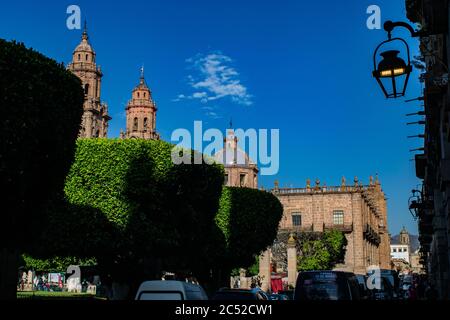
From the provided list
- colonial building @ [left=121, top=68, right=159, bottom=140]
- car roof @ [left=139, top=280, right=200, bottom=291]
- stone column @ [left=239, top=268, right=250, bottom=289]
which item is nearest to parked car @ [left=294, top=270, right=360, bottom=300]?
car roof @ [left=139, top=280, right=200, bottom=291]

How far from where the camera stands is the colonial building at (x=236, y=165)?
7825 cm

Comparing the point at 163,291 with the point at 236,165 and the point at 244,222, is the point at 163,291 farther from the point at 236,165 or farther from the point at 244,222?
the point at 236,165

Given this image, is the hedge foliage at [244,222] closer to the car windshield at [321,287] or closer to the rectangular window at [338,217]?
the car windshield at [321,287]

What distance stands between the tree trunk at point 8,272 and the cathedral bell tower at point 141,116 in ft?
255

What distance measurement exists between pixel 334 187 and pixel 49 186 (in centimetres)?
6259

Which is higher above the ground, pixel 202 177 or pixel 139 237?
pixel 202 177

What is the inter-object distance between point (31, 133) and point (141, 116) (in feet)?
281

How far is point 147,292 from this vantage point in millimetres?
13070

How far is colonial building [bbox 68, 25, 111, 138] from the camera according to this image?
83.2 meters

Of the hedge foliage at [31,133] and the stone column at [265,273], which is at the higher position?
the hedge foliage at [31,133]

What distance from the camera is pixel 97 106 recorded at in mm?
85875

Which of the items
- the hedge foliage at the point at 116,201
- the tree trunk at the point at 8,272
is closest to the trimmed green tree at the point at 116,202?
the hedge foliage at the point at 116,201

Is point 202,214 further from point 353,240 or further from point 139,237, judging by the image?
point 353,240
